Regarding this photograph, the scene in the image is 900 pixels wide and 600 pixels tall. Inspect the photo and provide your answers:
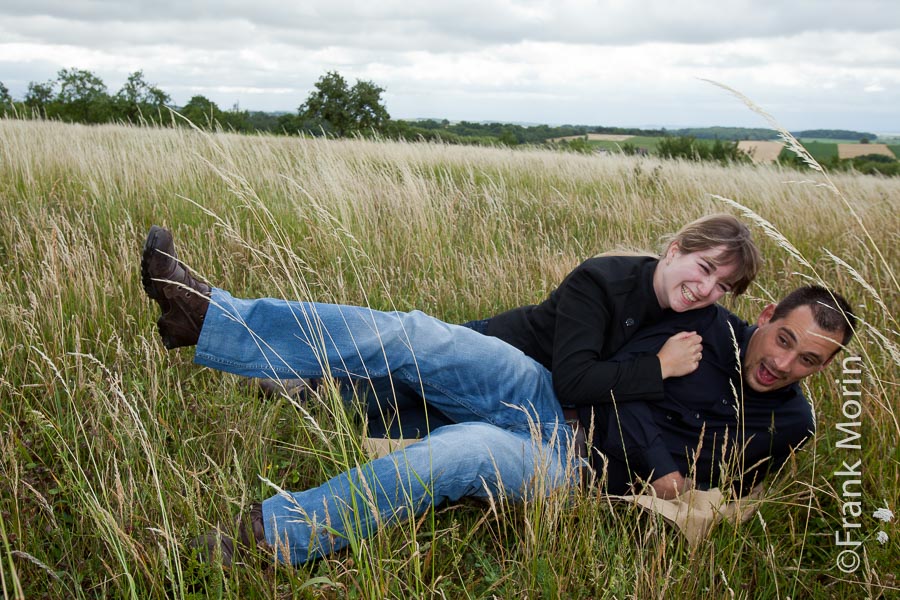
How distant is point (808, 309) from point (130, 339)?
9.33 ft

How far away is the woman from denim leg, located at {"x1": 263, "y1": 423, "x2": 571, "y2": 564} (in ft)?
1.57

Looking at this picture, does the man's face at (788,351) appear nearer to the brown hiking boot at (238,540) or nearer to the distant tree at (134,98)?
the brown hiking boot at (238,540)

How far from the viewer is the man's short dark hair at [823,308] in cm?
222

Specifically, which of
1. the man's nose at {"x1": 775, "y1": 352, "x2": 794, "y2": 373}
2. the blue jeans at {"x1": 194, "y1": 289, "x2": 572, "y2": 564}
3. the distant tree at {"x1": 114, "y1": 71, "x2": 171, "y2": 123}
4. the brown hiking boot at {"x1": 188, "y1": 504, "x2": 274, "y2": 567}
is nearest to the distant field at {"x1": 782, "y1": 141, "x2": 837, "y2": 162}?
the man's nose at {"x1": 775, "y1": 352, "x2": 794, "y2": 373}

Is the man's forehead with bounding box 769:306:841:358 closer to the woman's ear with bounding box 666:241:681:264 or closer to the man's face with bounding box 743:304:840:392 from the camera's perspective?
the man's face with bounding box 743:304:840:392

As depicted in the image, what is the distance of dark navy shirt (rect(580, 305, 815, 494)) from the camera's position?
229 cm

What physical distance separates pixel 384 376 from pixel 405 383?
0.09m

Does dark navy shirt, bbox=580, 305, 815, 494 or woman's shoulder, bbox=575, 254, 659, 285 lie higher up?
woman's shoulder, bbox=575, 254, 659, 285

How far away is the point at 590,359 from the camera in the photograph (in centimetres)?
236

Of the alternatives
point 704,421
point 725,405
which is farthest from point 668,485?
point 725,405

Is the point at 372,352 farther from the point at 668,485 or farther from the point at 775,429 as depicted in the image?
the point at 775,429

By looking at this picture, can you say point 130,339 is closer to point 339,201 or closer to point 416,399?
point 416,399

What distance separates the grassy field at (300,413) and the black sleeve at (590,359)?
0.38 meters

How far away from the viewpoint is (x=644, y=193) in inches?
260
